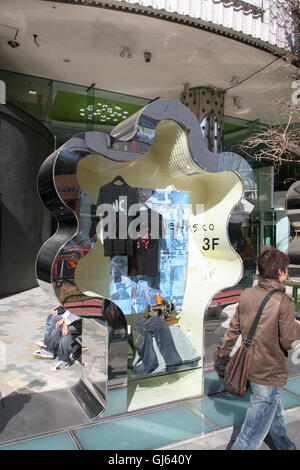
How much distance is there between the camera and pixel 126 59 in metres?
8.48

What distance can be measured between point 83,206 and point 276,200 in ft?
41.7

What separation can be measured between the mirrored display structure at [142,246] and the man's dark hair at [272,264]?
Result: 1.19m

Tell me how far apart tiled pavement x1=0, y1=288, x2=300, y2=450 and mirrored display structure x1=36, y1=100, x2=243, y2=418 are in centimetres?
14

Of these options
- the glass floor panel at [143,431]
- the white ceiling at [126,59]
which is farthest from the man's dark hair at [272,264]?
the white ceiling at [126,59]

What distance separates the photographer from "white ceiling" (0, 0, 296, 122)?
22.7 ft

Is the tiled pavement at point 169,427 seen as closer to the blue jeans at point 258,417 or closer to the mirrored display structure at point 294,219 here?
the blue jeans at point 258,417

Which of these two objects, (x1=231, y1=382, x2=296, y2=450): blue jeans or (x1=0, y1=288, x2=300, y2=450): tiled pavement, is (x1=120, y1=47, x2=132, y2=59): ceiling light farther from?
(x1=231, y1=382, x2=296, y2=450): blue jeans

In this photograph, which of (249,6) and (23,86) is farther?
(23,86)

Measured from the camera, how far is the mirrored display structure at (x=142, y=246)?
2.58 meters

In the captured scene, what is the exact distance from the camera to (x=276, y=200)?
14070mm
